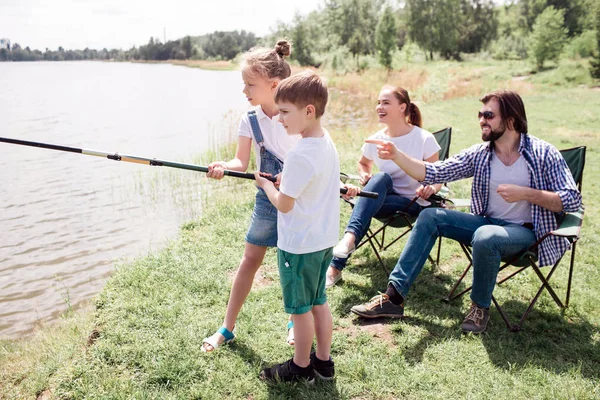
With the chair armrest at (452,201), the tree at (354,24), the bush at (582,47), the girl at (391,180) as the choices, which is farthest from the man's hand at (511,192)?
the tree at (354,24)

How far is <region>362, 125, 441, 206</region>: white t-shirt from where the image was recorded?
12.9 ft

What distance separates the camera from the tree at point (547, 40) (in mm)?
29302

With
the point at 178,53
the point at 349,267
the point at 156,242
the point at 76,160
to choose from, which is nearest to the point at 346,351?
the point at 349,267

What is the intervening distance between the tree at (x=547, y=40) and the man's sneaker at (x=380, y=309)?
101 ft

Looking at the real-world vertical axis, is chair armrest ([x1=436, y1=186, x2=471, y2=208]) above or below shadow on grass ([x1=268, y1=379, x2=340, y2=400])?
above

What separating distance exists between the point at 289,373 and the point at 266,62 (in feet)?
5.28

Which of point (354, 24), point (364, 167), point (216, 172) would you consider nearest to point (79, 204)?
point (364, 167)

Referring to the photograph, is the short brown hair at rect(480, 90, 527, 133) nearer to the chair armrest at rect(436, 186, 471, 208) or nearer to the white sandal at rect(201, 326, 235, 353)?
the chair armrest at rect(436, 186, 471, 208)

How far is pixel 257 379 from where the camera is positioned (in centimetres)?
263

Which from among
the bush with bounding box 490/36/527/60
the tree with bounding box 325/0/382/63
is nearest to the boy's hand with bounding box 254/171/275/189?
the bush with bounding box 490/36/527/60

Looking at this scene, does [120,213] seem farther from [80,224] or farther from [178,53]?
[178,53]

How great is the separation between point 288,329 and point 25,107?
57.5 feet

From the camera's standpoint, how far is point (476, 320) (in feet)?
10.1

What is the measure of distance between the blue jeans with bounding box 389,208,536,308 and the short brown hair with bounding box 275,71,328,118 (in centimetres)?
153
